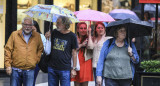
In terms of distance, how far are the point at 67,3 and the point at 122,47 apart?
9.30m

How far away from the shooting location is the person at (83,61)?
334 inches

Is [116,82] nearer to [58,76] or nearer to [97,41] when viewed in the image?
[58,76]

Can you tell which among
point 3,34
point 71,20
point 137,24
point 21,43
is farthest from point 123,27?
point 3,34

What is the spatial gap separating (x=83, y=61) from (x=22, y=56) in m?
Answer: 1.86

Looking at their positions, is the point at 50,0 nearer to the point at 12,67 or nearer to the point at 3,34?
the point at 3,34

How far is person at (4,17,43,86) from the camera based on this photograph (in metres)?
7.04

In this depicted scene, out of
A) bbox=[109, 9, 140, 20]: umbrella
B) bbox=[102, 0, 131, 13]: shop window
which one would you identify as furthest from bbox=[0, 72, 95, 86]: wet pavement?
bbox=[102, 0, 131, 13]: shop window

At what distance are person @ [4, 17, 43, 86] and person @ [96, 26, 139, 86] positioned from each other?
146 cm

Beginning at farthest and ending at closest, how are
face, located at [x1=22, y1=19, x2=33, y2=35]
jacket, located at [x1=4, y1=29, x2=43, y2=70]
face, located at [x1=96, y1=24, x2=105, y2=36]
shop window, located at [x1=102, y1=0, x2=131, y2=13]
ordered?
shop window, located at [x1=102, y1=0, x2=131, y2=13], face, located at [x1=96, y1=24, x2=105, y2=36], face, located at [x1=22, y1=19, x2=33, y2=35], jacket, located at [x1=4, y1=29, x2=43, y2=70]

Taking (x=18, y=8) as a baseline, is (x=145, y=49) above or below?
below

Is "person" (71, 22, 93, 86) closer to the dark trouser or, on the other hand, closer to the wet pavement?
the dark trouser

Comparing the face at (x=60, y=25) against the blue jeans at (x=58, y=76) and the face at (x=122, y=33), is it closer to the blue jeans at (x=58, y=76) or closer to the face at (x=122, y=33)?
the blue jeans at (x=58, y=76)

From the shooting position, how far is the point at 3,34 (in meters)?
13.9

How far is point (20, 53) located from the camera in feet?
23.2
